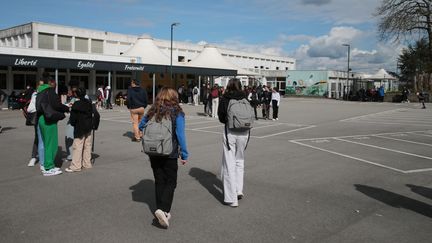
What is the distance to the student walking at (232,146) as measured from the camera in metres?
5.57

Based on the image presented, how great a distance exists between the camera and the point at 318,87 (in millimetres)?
58219

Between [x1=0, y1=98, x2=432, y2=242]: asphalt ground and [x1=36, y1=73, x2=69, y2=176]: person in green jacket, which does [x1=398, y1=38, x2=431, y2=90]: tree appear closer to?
[x1=0, y1=98, x2=432, y2=242]: asphalt ground

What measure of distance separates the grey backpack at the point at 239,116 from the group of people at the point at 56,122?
3.12 meters

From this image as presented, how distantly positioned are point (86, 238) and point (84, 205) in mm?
1233

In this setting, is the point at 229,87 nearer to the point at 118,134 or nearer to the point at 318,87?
the point at 118,134

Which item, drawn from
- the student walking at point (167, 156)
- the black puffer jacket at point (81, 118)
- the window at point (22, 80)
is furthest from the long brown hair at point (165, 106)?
the window at point (22, 80)

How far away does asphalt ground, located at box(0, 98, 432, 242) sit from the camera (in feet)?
15.1

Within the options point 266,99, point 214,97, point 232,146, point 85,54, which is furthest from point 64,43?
point 232,146

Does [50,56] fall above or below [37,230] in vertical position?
above

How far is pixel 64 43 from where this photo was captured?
55.3 m

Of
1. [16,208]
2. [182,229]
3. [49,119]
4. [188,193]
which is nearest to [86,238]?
[182,229]

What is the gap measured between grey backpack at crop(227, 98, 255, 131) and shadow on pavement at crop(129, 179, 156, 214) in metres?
1.46

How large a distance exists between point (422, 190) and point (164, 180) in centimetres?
427

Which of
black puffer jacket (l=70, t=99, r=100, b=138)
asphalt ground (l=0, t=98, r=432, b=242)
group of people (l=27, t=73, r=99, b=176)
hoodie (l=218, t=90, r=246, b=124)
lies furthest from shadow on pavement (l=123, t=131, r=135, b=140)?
hoodie (l=218, t=90, r=246, b=124)
